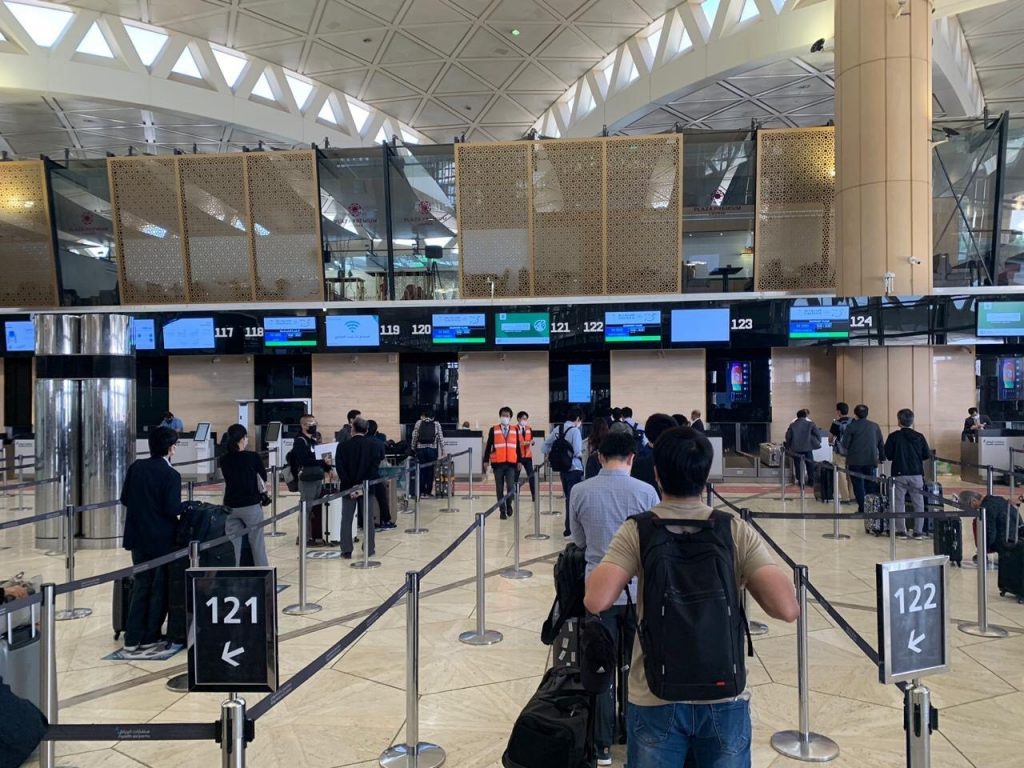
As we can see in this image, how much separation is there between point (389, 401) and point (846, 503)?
10031 mm

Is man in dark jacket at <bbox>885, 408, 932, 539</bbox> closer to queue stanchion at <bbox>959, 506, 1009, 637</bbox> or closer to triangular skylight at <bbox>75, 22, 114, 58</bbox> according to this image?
queue stanchion at <bbox>959, 506, 1009, 637</bbox>

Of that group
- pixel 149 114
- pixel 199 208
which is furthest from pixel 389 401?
pixel 149 114

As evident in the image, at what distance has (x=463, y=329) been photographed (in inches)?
642

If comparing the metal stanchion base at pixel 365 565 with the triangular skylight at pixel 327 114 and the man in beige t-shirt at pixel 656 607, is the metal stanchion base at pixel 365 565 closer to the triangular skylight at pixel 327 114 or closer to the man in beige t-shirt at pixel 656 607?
the man in beige t-shirt at pixel 656 607

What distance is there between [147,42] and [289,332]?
39.6 ft

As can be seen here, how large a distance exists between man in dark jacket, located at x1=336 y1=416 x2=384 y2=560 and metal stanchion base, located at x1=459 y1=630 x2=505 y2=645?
3.08 meters

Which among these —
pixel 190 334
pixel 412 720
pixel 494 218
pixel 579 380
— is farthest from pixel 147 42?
pixel 412 720

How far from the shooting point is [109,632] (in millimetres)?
6102

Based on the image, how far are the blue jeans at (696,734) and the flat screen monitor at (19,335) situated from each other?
19191 millimetres

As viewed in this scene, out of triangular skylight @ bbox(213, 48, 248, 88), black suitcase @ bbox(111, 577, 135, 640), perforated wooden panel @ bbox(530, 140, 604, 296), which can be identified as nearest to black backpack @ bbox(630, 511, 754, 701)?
black suitcase @ bbox(111, 577, 135, 640)

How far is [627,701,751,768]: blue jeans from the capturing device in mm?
2148

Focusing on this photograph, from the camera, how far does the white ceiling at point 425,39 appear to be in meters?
21.3

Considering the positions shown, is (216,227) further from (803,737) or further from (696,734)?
(696,734)

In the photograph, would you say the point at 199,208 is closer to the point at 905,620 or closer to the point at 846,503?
the point at 846,503
